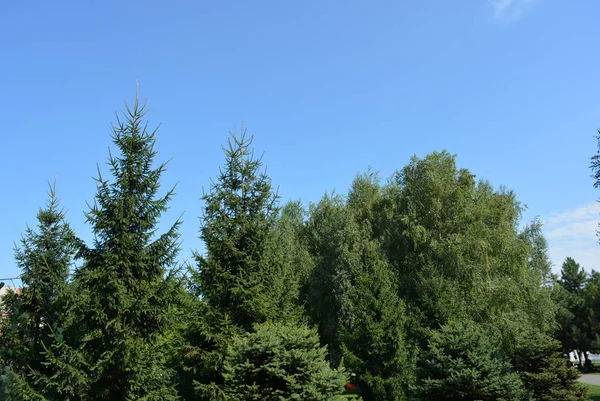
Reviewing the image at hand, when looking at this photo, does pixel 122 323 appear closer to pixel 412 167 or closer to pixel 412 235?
pixel 412 235

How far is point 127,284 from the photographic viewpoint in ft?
43.4

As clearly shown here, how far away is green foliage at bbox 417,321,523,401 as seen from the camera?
15.3m

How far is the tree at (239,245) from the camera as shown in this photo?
15.0 metres

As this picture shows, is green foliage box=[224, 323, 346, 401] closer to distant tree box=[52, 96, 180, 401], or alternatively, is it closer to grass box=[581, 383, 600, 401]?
distant tree box=[52, 96, 180, 401]

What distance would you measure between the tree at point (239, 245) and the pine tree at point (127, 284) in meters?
2.06

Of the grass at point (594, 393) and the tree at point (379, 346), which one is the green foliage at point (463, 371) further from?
the grass at point (594, 393)

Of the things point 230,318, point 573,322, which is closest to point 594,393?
point 230,318

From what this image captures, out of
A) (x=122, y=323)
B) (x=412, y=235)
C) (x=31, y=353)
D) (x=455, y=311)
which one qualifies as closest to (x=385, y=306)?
(x=455, y=311)

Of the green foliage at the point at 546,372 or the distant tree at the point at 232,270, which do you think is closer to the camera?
the distant tree at the point at 232,270

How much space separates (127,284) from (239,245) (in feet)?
12.9

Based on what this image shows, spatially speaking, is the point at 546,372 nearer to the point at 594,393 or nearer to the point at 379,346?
the point at 379,346

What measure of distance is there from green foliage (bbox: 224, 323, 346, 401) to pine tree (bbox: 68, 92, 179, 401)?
8.79ft

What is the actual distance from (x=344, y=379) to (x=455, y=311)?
13.7 m

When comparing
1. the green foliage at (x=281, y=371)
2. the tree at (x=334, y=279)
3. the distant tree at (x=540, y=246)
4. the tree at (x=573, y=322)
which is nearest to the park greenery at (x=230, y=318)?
the green foliage at (x=281, y=371)
